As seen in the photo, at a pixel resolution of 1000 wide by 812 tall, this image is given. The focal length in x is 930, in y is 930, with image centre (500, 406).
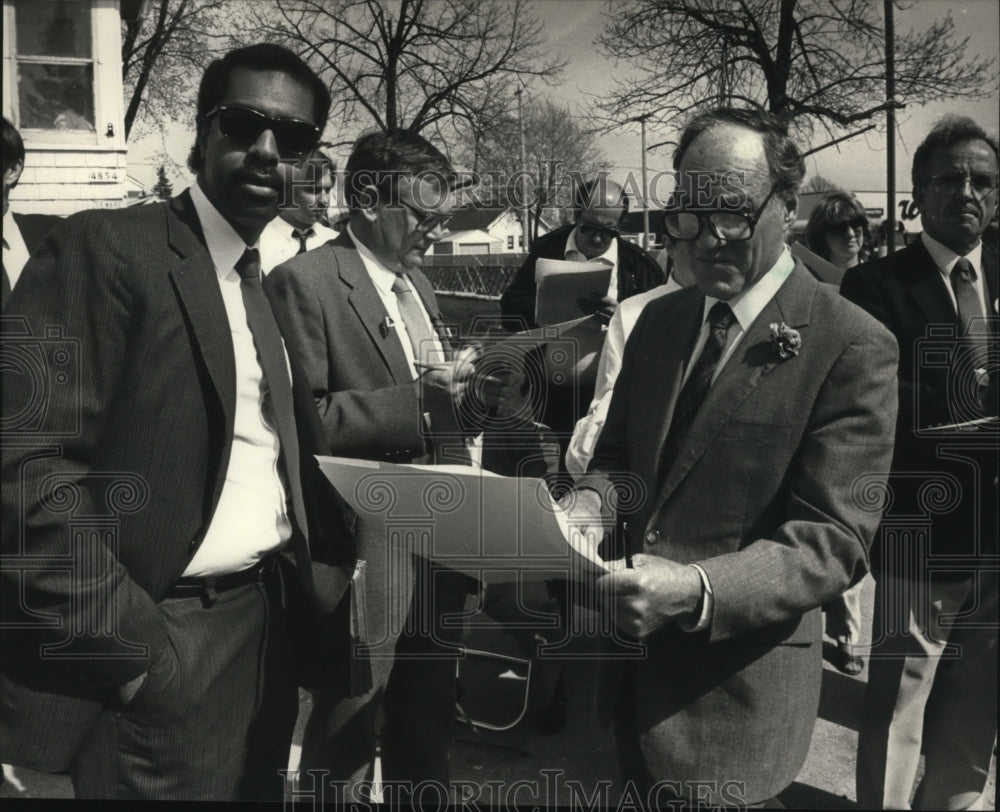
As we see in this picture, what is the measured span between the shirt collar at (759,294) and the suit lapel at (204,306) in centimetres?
102

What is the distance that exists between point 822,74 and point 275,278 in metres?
1.40

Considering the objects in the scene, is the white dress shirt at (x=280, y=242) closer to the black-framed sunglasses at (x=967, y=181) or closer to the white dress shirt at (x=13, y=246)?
the white dress shirt at (x=13, y=246)

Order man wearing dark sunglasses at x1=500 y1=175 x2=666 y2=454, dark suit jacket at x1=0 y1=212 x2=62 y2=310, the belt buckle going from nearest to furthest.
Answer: the belt buckle
dark suit jacket at x1=0 y1=212 x2=62 y2=310
man wearing dark sunglasses at x1=500 y1=175 x2=666 y2=454

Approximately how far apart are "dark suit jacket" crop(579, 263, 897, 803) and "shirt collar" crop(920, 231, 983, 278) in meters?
0.53

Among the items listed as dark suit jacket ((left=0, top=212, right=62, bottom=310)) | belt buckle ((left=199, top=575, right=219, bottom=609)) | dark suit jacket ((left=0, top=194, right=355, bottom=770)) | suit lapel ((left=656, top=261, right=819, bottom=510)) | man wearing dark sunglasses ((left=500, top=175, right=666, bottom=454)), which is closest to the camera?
dark suit jacket ((left=0, top=194, right=355, bottom=770))

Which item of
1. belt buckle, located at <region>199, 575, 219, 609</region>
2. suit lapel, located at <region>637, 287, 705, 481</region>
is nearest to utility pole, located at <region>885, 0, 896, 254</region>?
suit lapel, located at <region>637, 287, 705, 481</region>

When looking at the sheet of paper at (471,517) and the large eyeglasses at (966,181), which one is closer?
the sheet of paper at (471,517)

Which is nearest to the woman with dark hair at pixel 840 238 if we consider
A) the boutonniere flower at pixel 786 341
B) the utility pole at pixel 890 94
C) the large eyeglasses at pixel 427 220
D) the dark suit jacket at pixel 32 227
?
the utility pole at pixel 890 94

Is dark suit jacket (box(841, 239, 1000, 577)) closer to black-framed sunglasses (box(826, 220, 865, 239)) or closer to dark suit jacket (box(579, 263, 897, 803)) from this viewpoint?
black-framed sunglasses (box(826, 220, 865, 239))

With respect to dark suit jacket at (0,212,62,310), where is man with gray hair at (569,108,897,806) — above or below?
below

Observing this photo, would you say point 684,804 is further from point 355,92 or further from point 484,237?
point 355,92

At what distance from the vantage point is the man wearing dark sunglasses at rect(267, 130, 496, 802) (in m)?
2.21

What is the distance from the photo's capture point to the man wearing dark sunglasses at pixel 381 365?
221 centimetres

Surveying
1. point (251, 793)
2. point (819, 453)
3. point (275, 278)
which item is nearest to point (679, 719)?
point (819, 453)
